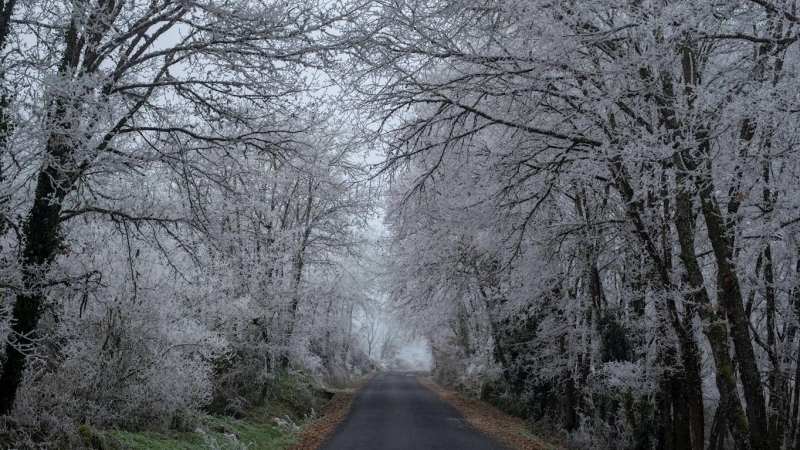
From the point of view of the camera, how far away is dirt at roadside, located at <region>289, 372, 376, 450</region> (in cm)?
1277

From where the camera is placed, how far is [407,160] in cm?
815

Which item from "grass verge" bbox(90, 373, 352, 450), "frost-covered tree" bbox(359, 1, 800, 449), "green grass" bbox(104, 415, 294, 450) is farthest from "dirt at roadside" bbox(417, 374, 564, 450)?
"green grass" bbox(104, 415, 294, 450)

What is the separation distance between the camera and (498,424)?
16.7m

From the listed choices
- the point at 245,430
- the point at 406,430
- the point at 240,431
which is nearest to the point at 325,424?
the point at 406,430

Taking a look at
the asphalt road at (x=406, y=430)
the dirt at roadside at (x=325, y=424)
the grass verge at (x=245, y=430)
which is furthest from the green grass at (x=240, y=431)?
the asphalt road at (x=406, y=430)

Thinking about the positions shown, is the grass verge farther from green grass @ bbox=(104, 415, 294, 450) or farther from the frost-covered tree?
the frost-covered tree

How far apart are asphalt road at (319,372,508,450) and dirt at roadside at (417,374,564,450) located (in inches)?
14.2

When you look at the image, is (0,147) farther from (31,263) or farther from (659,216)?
(659,216)

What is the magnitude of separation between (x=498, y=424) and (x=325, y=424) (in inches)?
204

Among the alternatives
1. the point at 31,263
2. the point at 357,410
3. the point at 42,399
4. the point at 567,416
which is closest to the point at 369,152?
the point at 31,263

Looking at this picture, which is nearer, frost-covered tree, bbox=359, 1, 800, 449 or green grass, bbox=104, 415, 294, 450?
frost-covered tree, bbox=359, 1, 800, 449

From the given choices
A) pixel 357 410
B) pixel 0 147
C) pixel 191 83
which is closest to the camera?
pixel 0 147

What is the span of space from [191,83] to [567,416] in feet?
41.9

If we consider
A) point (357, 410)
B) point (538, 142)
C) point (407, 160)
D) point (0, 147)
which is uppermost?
point (538, 142)
